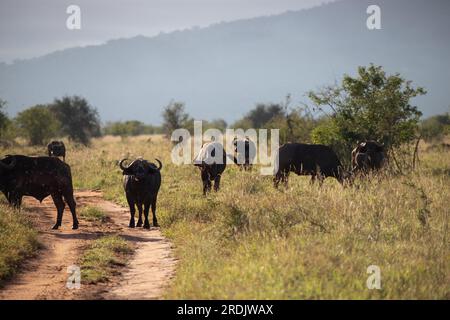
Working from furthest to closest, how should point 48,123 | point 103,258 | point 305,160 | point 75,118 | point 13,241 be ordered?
point 75,118 < point 48,123 < point 305,160 < point 13,241 < point 103,258

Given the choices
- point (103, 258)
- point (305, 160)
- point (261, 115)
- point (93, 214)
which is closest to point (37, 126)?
point (261, 115)

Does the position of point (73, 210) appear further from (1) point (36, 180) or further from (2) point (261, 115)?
(2) point (261, 115)

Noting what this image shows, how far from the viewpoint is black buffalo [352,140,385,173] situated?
17.0m

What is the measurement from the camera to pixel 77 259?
11.2 meters

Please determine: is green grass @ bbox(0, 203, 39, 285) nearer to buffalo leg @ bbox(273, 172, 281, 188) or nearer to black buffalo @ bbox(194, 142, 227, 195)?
black buffalo @ bbox(194, 142, 227, 195)

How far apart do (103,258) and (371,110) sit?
13.2 meters

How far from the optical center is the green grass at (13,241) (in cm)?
1024

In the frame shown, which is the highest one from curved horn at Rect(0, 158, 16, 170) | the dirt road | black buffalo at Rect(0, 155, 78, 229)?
curved horn at Rect(0, 158, 16, 170)

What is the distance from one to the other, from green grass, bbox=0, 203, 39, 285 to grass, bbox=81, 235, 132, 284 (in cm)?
108

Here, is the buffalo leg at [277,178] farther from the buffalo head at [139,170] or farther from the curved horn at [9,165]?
the curved horn at [9,165]

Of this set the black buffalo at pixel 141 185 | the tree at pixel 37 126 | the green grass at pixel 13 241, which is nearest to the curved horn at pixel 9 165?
the green grass at pixel 13 241

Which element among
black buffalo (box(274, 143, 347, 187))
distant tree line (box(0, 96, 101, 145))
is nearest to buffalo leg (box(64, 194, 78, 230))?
black buffalo (box(274, 143, 347, 187))

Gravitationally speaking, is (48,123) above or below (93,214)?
above

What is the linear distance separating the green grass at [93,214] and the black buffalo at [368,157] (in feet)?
23.0
